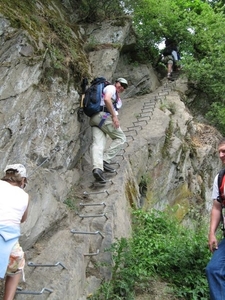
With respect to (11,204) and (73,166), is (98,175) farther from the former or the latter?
(11,204)

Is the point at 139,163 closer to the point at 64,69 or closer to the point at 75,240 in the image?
the point at 64,69

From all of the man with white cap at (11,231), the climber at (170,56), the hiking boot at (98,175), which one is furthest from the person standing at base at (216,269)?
the climber at (170,56)

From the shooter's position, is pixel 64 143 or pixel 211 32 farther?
pixel 211 32

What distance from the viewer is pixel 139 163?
823 centimetres

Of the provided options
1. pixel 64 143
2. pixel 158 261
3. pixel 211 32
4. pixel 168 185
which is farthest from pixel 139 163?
pixel 211 32

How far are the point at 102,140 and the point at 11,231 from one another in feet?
12.8

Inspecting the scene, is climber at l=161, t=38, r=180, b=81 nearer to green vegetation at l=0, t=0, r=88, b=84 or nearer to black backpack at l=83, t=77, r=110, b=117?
green vegetation at l=0, t=0, r=88, b=84

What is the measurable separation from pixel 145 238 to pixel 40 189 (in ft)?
6.38

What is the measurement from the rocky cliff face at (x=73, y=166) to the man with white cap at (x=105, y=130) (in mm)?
350

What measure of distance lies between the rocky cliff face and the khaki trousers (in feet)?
1.36

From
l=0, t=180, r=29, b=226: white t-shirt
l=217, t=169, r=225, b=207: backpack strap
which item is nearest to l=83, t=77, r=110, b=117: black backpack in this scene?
l=217, t=169, r=225, b=207: backpack strap

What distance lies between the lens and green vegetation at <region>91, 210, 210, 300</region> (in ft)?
15.8

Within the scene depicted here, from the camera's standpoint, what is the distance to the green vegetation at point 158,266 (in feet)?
15.8

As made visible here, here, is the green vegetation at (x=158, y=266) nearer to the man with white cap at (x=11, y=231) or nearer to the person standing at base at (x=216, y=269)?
the person standing at base at (x=216, y=269)
